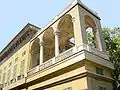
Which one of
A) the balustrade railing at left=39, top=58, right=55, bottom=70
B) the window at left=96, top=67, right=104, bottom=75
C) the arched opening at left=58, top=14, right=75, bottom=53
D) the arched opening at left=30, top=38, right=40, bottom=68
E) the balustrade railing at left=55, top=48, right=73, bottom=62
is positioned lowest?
the window at left=96, top=67, right=104, bottom=75

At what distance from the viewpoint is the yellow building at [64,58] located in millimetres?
12227

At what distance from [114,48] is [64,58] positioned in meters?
9.92

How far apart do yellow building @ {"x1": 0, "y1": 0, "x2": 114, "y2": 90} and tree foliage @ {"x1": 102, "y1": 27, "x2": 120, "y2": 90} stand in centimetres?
475

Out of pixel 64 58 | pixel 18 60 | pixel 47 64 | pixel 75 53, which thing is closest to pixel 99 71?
pixel 75 53

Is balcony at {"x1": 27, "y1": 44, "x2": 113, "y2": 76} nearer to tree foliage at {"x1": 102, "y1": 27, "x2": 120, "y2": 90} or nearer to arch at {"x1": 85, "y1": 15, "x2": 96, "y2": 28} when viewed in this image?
arch at {"x1": 85, "y1": 15, "x2": 96, "y2": 28}

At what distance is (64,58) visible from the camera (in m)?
13.3

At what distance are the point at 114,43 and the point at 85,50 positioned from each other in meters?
10.5

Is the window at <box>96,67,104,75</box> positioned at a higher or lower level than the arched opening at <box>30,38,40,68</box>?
lower

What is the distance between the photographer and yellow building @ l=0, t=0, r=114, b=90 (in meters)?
12.2

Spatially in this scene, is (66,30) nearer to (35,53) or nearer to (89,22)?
(89,22)

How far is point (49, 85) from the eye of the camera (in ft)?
47.2

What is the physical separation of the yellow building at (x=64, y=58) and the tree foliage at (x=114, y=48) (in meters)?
4.75

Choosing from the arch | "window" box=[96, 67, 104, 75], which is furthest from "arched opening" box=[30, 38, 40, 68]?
"window" box=[96, 67, 104, 75]

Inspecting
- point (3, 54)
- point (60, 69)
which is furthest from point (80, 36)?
point (3, 54)
